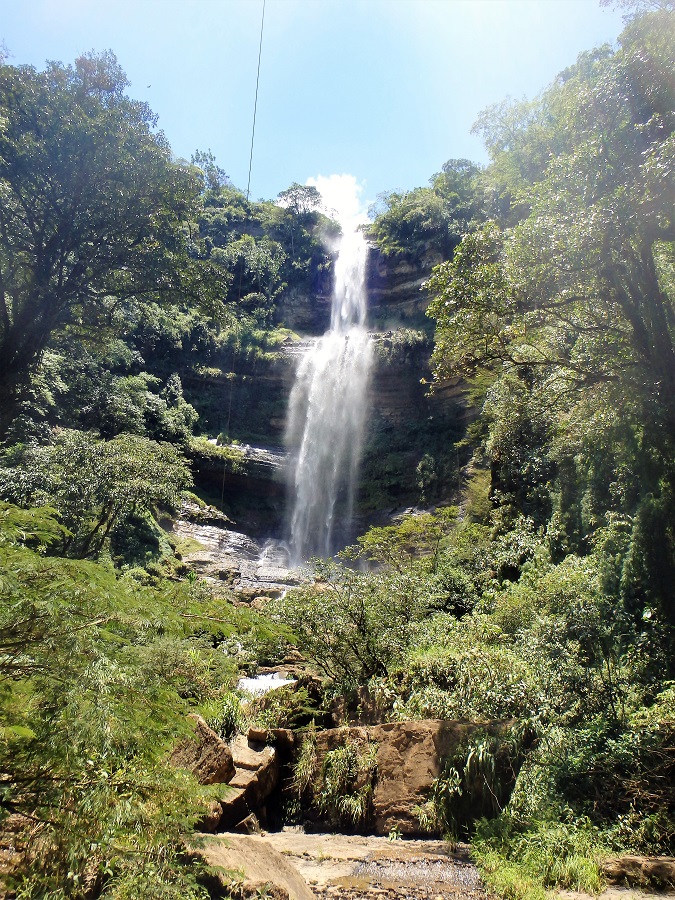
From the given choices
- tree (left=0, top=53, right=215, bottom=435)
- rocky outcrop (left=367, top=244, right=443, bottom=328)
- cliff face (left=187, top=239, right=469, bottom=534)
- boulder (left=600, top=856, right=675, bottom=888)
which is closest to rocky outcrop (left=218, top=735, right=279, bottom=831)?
boulder (left=600, top=856, right=675, bottom=888)

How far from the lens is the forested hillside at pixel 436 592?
8.79 feet

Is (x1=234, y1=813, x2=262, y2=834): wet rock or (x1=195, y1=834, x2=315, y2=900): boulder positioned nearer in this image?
(x1=195, y1=834, x2=315, y2=900): boulder

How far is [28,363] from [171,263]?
2719mm

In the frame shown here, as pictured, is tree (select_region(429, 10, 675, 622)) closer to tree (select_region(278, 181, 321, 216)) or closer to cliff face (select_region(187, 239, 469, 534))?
cliff face (select_region(187, 239, 469, 534))

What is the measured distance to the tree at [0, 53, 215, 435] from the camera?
25.2 ft

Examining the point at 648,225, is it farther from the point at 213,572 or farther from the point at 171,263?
the point at 213,572

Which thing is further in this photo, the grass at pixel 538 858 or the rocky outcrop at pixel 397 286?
the rocky outcrop at pixel 397 286

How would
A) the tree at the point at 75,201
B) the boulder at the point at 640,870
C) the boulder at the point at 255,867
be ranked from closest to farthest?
the boulder at the point at 255,867 < the boulder at the point at 640,870 < the tree at the point at 75,201

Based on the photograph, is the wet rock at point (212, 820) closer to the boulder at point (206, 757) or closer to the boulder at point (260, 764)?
the boulder at point (206, 757)

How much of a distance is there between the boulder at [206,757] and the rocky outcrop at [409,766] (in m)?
1.70

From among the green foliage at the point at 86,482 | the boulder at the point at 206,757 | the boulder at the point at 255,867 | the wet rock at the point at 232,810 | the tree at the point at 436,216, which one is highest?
the tree at the point at 436,216

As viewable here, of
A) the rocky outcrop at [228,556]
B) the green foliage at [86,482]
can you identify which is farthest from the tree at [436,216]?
the green foliage at [86,482]

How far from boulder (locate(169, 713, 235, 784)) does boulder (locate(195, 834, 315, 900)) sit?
128 centimetres

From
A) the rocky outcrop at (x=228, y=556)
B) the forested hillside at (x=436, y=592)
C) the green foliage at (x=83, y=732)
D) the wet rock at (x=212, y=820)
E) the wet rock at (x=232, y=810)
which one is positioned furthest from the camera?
the rocky outcrop at (x=228, y=556)
